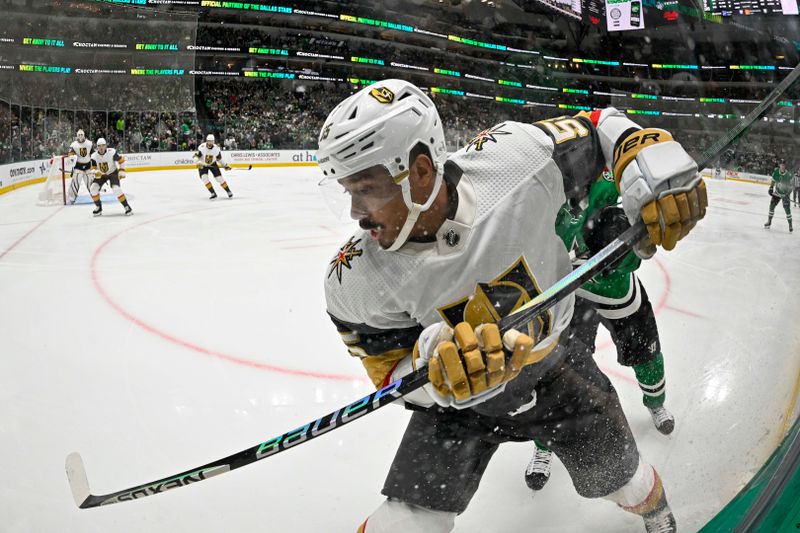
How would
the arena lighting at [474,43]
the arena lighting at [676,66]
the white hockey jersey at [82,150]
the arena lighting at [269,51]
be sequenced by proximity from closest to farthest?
the arena lighting at [676,66]
the arena lighting at [474,43]
the white hockey jersey at [82,150]
the arena lighting at [269,51]

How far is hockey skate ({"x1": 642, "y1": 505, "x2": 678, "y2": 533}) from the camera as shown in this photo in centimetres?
100

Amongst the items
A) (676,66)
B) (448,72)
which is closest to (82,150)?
(448,72)

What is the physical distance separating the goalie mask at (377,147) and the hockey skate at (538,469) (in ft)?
2.82

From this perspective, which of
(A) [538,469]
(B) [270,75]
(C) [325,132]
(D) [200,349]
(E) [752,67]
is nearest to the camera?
(C) [325,132]

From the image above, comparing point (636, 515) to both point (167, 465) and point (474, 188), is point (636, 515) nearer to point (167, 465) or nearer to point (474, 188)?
point (474, 188)

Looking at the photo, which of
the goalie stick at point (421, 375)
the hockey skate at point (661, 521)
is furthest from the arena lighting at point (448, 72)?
the hockey skate at point (661, 521)

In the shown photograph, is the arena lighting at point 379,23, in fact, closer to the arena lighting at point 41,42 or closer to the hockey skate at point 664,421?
the hockey skate at point 664,421

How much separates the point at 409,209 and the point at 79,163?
28.0 feet

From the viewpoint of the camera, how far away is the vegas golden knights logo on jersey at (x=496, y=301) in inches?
47.3

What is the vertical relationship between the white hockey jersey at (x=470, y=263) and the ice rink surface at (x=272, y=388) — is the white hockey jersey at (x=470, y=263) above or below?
above

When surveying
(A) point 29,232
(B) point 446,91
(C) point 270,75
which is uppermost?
(B) point 446,91

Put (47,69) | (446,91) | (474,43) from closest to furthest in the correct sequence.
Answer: (474,43)
(446,91)
(47,69)

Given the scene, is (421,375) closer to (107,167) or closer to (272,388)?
(272,388)

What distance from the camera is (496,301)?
121 centimetres
